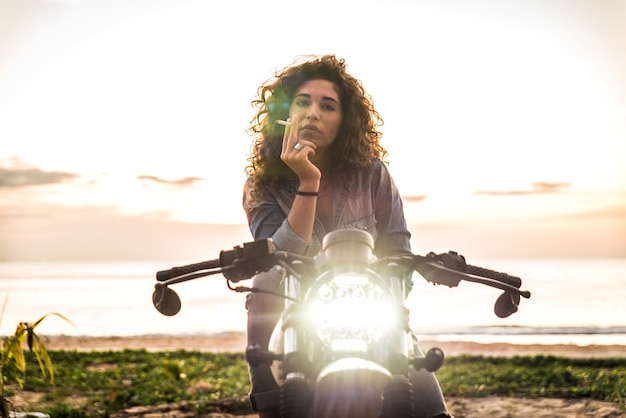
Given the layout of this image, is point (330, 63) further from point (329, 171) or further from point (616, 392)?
point (616, 392)

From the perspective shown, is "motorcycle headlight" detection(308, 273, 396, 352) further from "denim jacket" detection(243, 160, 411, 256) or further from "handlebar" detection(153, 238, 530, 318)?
"denim jacket" detection(243, 160, 411, 256)

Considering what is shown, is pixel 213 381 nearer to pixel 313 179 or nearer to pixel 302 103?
pixel 302 103

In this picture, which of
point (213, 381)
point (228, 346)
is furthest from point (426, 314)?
point (213, 381)

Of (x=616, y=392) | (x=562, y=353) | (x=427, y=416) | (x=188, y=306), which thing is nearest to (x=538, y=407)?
Result: (x=616, y=392)

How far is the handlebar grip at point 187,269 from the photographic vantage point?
6.40ft

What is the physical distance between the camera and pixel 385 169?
3.14 meters

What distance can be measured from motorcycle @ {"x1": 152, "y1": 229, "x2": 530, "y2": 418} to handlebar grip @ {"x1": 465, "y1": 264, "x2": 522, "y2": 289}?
17 cm

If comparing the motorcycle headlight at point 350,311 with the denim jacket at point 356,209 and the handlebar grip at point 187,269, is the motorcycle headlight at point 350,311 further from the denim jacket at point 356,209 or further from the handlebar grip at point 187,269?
the denim jacket at point 356,209

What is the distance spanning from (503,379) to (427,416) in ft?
25.9

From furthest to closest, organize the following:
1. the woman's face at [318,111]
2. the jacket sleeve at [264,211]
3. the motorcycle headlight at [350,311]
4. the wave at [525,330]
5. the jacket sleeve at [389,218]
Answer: the wave at [525,330], the woman's face at [318,111], the jacket sleeve at [264,211], the jacket sleeve at [389,218], the motorcycle headlight at [350,311]

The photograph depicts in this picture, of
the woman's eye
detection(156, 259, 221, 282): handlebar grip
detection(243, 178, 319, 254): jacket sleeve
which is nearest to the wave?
the woman's eye

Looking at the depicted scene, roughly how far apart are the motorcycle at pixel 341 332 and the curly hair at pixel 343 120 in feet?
4.66

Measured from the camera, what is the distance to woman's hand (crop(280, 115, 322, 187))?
7.76 feet

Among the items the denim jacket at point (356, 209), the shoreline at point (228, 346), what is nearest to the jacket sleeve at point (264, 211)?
the denim jacket at point (356, 209)
